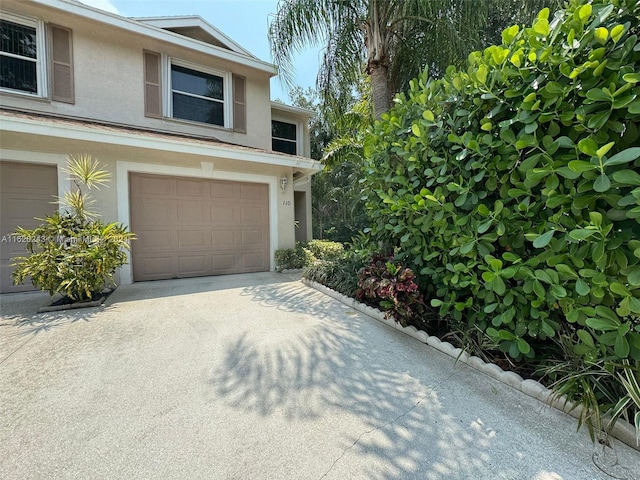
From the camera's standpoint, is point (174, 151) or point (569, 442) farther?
point (174, 151)

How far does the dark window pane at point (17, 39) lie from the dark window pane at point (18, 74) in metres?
0.18

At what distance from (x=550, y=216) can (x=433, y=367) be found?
5.53 feet

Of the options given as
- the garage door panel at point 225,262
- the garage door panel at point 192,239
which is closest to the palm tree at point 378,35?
the garage door panel at point 192,239

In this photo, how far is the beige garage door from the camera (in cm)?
627

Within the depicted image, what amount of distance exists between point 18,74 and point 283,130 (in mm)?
7291

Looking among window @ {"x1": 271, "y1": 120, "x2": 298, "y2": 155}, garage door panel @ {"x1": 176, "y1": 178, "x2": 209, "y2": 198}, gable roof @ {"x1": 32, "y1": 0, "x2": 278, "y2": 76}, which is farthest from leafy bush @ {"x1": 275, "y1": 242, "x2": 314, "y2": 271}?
window @ {"x1": 271, "y1": 120, "x2": 298, "y2": 155}

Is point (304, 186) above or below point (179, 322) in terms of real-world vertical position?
above

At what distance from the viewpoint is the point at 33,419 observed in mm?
2000

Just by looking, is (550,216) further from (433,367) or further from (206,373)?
(206,373)

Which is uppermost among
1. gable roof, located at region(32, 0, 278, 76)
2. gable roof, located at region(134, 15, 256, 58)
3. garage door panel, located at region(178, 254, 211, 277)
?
gable roof, located at region(134, 15, 256, 58)

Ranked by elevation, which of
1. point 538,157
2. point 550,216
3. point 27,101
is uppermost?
point 27,101

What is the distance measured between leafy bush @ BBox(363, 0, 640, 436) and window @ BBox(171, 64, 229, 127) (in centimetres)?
663

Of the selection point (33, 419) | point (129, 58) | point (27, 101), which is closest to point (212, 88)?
point (129, 58)

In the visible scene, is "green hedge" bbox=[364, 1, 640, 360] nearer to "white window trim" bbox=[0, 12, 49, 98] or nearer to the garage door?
the garage door
